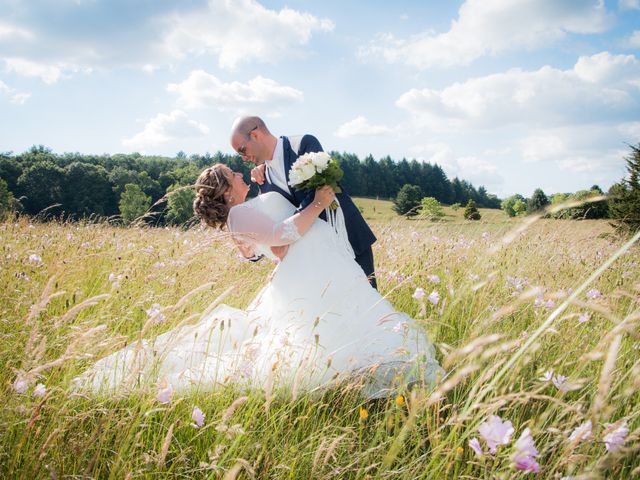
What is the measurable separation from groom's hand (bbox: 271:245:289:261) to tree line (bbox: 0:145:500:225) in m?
30.9

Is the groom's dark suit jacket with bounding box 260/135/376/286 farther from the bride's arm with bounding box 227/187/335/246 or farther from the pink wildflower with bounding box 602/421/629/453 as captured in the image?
the pink wildflower with bounding box 602/421/629/453

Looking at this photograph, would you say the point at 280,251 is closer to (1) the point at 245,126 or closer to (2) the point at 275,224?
(2) the point at 275,224

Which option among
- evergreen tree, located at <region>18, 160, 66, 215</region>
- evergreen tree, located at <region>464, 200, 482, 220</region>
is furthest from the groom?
evergreen tree, located at <region>18, 160, 66, 215</region>

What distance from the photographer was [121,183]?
7138 cm

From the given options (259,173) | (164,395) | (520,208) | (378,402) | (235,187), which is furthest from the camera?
(520,208)

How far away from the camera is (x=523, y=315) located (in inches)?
136

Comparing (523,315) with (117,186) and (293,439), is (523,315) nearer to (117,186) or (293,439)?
(293,439)

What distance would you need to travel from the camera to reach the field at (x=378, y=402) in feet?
4.93

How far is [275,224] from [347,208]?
848 millimetres

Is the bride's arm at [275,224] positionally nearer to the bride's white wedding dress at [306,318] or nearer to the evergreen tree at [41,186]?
the bride's white wedding dress at [306,318]

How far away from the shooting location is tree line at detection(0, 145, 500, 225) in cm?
6003

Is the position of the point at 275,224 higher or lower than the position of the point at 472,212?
lower

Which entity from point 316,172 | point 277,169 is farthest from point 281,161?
point 316,172

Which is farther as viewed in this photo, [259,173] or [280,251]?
[259,173]
